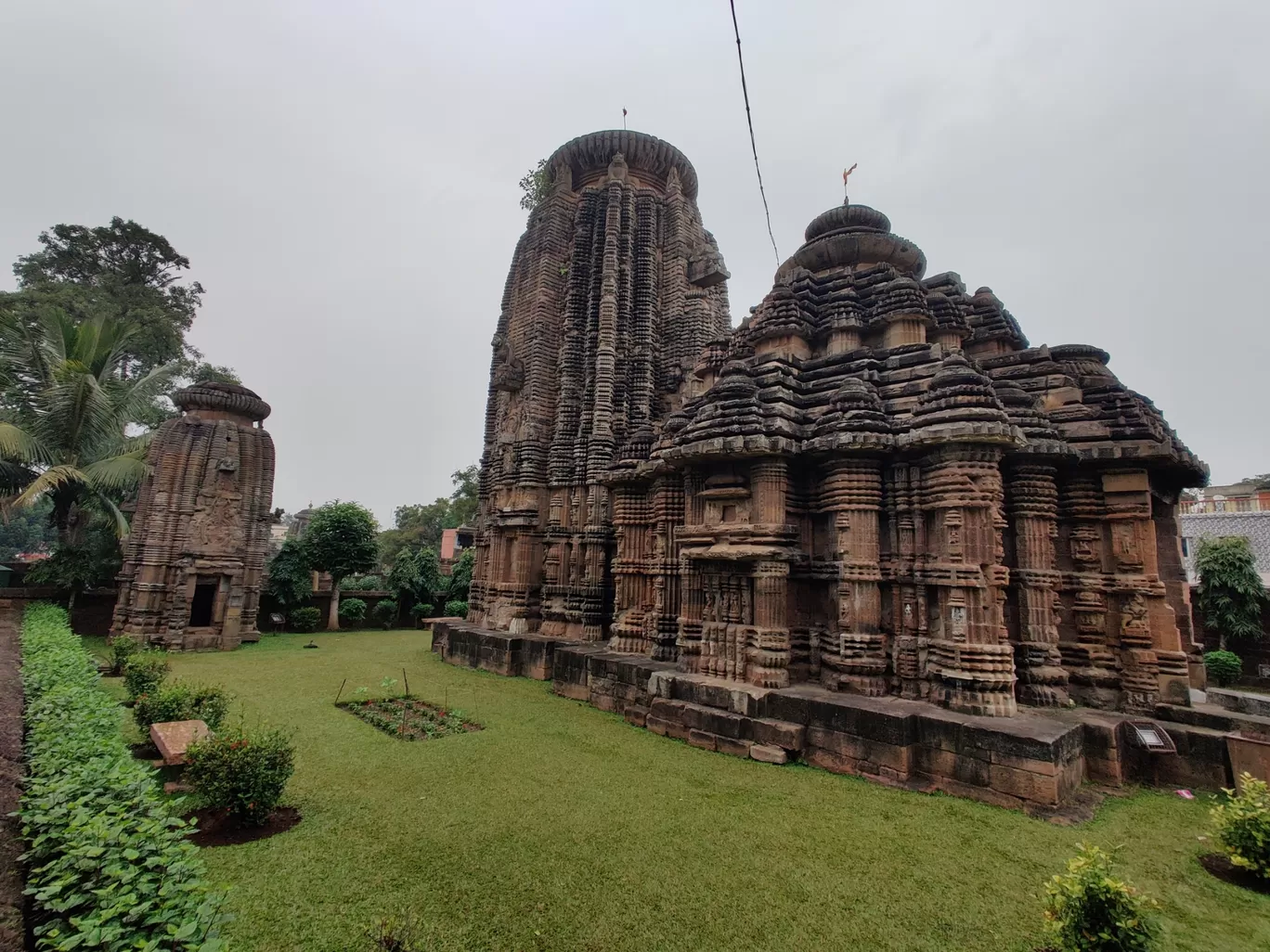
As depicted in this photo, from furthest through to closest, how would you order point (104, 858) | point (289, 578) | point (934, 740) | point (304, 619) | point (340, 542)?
point (340, 542), point (289, 578), point (304, 619), point (934, 740), point (104, 858)

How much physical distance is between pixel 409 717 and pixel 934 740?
773cm

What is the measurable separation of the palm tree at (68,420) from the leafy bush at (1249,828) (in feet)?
77.6

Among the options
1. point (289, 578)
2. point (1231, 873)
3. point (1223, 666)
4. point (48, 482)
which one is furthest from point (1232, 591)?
point (48, 482)

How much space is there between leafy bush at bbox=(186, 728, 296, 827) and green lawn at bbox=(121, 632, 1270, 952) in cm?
42

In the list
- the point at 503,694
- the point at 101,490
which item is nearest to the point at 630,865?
the point at 503,694

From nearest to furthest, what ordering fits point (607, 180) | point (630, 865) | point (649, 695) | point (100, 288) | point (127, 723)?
point (630, 865)
point (127, 723)
point (649, 695)
point (607, 180)
point (100, 288)

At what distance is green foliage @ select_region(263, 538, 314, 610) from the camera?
22.3 m

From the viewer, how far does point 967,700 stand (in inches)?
273

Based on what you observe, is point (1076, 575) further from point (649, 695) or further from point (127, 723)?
point (127, 723)

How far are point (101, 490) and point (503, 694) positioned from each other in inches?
631

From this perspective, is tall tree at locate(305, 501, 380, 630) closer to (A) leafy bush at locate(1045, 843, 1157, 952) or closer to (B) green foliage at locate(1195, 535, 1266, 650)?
(A) leafy bush at locate(1045, 843, 1157, 952)

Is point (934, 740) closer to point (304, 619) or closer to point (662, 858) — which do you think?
point (662, 858)

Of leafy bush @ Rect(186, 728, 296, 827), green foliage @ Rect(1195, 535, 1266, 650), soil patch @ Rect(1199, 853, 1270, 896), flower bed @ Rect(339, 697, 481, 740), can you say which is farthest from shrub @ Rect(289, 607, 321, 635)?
green foliage @ Rect(1195, 535, 1266, 650)

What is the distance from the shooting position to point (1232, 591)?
15477 mm
